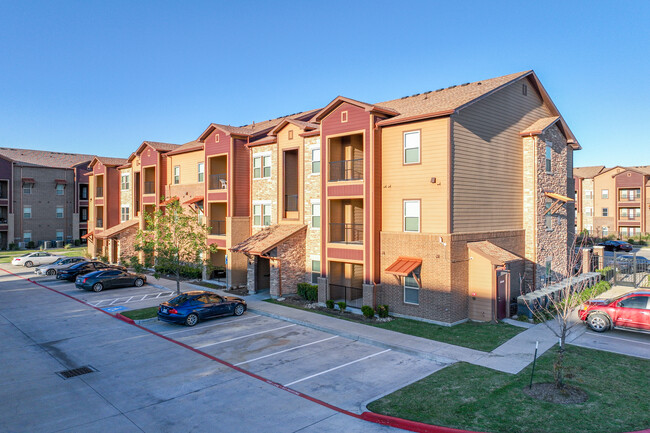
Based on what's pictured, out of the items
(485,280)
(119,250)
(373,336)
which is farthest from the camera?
(119,250)

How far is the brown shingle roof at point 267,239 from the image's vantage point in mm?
24008

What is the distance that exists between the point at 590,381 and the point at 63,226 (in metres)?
67.1

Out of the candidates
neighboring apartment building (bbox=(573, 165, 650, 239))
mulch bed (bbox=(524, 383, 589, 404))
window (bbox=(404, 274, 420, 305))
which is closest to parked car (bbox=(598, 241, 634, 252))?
neighboring apartment building (bbox=(573, 165, 650, 239))

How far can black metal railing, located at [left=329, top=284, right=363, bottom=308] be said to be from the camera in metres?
23.0

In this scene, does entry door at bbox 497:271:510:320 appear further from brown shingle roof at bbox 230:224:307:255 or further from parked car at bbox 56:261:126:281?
parked car at bbox 56:261:126:281

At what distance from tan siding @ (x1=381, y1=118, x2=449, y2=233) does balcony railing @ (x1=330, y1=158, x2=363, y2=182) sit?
8.79 ft

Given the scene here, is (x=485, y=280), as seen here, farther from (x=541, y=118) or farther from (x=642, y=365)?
(x=541, y=118)

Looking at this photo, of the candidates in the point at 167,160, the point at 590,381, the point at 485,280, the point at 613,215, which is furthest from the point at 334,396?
the point at 613,215

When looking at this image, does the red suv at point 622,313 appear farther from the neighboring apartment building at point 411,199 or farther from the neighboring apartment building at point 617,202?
the neighboring apartment building at point 617,202

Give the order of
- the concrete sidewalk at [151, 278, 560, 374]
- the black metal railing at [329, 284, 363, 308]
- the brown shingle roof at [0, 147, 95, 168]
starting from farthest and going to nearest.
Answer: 1. the brown shingle roof at [0, 147, 95, 168]
2. the black metal railing at [329, 284, 363, 308]
3. the concrete sidewalk at [151, 278, 560, 374]

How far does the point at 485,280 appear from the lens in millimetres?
18984

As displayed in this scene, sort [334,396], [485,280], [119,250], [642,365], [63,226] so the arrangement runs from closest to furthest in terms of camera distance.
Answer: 1. [334,396]
2. [642,365]
3. [485,280]
4. [119,250]
5. [63,226]

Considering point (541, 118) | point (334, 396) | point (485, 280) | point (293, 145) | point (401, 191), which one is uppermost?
point (541, 118)

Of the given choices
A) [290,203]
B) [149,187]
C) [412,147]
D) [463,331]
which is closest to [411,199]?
[412,147]
